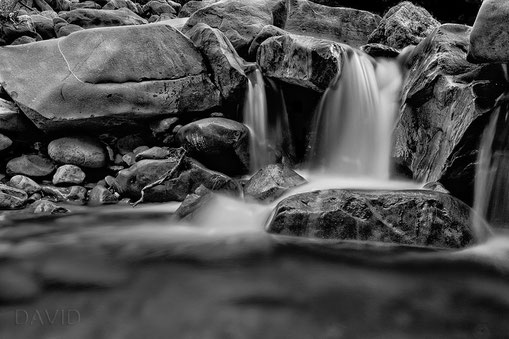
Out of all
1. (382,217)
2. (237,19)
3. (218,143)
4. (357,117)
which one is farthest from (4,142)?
(382,217)

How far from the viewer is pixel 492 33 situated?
448 cm

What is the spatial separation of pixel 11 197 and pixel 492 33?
280 inches

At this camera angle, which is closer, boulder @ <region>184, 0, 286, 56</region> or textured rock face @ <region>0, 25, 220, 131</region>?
textured rock face @ <region>0, 25, 220, 131</region>

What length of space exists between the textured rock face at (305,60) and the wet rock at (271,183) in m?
2.09

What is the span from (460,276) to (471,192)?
80.9 inches

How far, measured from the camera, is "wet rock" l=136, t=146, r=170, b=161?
704cm

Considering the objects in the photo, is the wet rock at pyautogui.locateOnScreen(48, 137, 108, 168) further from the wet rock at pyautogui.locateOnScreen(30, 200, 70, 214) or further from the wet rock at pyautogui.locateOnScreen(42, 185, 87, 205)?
the wet rock at pyautogui.locateOnScreen(30, 200, 70, 214)

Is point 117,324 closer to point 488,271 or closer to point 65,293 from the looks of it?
point 65,293

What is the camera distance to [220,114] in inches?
313

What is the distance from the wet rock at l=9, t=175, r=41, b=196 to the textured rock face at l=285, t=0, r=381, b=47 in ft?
28.7

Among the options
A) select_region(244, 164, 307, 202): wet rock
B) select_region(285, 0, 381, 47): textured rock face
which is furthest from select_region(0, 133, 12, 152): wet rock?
select_region(285, 0, 381, 47): textured rock face

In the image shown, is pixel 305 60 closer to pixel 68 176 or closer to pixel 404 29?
pixel 404 29

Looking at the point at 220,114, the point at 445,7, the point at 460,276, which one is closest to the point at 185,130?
the point at 220,114

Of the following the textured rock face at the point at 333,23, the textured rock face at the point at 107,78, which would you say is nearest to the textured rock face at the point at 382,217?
the textured rock face at the point at 107,78
